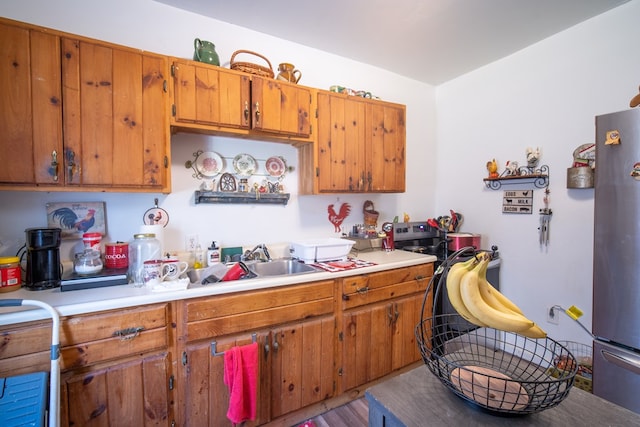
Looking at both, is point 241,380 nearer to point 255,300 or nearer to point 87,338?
point 255,300

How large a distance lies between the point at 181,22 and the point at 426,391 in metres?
2.38

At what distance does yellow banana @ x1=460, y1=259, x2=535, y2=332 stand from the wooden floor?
1391 millimetres

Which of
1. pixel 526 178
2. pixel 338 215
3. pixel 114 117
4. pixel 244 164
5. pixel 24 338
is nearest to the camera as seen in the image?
pixel 24 338

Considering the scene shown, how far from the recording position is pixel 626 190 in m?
1.38

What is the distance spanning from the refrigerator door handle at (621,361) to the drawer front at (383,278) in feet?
3.28

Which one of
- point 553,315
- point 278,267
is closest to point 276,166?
point 278,267

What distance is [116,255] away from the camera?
1.63 m

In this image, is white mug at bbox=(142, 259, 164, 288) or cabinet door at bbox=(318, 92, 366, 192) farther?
cabinet door at bbox=(318, 92, 366, 192)

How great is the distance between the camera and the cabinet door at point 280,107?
72.2 inches

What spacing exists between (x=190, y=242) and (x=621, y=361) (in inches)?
97.8

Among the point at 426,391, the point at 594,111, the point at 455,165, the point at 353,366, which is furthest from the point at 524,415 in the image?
the point at 455,165

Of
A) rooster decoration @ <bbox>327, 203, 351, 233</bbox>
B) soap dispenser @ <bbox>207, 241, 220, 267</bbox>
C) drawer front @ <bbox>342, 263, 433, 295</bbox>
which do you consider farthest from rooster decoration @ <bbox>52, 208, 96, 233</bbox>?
rooster decoration @ <bbox>327, 203, 351, 233</bbox>

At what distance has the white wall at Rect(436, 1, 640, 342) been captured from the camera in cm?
196

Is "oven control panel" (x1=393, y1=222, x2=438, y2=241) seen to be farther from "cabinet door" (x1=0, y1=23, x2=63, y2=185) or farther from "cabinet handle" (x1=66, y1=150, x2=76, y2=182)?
"cabinet door" (x1=0, y1=23, x2=63, y2=185)
